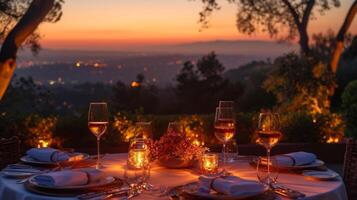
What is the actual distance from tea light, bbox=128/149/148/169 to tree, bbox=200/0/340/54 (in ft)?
33.1

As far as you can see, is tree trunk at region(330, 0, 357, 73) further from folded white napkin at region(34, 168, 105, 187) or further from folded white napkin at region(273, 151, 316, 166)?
folded white napkin at region(34, 168, 105, 187)

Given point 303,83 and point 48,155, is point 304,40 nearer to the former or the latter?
point 303,83

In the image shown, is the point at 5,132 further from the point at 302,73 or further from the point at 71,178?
the point at 302,73

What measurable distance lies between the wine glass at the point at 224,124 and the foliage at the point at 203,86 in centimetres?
1401

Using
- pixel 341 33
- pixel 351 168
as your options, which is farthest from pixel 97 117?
pixel 341 33

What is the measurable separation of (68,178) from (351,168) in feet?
7.78

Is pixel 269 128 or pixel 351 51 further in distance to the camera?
pixel 351 51

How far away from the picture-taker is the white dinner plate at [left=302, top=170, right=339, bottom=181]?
323cm

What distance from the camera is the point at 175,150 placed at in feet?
11.8

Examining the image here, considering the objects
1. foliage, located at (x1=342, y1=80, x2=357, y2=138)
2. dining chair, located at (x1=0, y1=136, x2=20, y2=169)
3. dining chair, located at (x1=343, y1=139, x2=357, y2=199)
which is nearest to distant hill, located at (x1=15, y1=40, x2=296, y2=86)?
foliage, located at (x1=342, y1=80, x2=357, y2=138)

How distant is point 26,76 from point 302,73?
5.96 meters

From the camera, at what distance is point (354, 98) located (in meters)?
11.9

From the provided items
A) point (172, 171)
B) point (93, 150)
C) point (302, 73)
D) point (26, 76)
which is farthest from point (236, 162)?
point (26, 76)

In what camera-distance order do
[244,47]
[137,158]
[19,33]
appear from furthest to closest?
[244,47] → [19,33] → [137,158]
